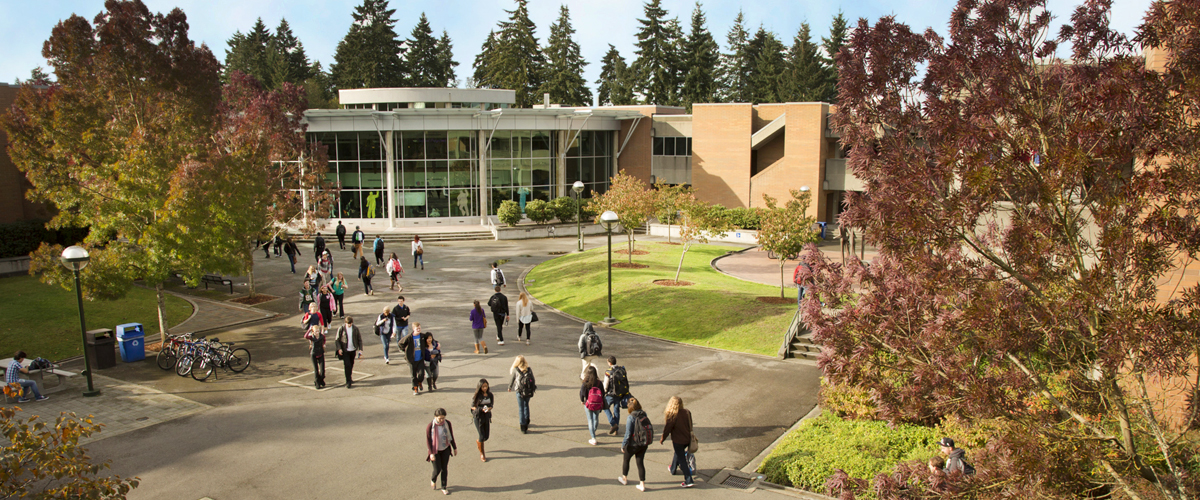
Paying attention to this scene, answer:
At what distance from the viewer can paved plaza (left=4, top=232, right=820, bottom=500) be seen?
36.3 ft

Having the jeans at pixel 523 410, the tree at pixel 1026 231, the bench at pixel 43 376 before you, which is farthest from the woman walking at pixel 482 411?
the bench at pixel 43 376

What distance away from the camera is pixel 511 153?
155 ft

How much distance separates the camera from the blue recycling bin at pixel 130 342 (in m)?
17.6

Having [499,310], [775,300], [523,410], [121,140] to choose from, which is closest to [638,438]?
[523,410]

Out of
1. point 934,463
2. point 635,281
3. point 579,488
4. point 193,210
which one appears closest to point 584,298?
point 635,281

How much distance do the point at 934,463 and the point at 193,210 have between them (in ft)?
57.2

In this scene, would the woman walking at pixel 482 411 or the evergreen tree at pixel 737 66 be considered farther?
the evergreen tree at pixel 737 66

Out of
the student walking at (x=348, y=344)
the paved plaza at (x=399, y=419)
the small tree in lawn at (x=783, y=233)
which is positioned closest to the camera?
the paved plaza at (x=399, y=419)

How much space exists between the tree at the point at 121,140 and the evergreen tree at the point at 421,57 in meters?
64.7

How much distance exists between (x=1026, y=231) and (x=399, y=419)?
10975 mm

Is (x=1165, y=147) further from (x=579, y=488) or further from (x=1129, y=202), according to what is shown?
(x=579, y=488)

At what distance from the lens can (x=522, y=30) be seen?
3108 inches

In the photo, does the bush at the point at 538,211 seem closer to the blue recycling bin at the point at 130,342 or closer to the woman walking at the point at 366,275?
the woman walking at the point at 366,275

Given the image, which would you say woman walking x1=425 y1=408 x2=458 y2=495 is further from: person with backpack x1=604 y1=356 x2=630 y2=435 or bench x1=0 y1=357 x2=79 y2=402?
bench x1=0 y1=357 x2=79 y2=402
